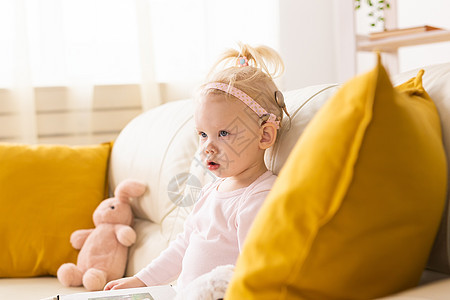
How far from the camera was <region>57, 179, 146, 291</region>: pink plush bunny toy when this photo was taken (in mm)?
1636

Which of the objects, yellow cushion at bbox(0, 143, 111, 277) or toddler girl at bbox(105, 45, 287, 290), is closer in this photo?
toddler girl at bbox(105, 45, 287, 290)

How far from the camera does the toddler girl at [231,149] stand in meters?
1.08

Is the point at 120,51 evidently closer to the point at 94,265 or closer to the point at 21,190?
the point at 21,190

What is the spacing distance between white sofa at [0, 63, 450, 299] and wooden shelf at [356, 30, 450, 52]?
95 centimetres

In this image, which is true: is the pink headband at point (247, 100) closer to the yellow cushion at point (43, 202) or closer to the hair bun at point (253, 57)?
the hair bun at point (253, 57)

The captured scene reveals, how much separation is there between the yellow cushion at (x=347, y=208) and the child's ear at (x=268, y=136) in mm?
437

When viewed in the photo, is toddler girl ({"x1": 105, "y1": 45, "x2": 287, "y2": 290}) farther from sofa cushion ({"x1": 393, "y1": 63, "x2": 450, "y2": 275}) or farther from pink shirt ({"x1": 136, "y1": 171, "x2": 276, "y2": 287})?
sofa cushion ({"x1": 393, "y1": 63, "x2": 450, "y2": 275})

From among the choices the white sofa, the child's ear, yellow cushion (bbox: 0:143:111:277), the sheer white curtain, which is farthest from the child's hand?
the sheer white curtain

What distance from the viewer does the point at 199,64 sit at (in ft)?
9.12

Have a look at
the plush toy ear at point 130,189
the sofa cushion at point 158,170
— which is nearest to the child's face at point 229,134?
the sofa cushion at point 158,170

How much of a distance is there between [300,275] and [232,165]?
505 mm

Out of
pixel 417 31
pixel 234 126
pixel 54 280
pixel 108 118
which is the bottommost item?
pixel 54 280

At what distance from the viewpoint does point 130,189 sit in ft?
5.71

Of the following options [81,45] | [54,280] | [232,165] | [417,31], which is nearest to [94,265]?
[54,280]
